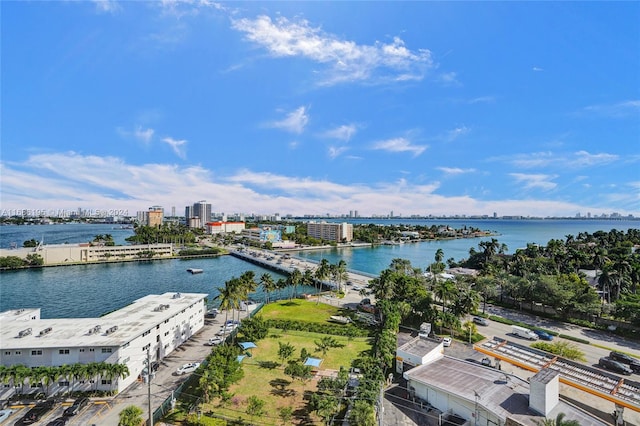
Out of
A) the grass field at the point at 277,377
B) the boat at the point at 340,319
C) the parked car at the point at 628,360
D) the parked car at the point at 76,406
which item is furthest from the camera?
the boat at the point at 340,319


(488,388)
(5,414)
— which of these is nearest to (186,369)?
(5,414)

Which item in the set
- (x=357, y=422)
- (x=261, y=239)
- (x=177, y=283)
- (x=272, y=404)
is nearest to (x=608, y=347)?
(x=357, y=422)

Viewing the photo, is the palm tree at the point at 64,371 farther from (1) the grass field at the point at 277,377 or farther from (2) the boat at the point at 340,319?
(2) the boat at the point at 340,319

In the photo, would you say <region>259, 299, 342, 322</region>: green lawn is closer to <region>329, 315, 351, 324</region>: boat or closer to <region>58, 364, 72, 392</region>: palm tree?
<region>329, 315, 351, 324</region>: boat

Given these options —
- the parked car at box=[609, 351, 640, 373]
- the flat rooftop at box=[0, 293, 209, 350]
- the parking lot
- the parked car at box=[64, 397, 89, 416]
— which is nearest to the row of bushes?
the parking lot

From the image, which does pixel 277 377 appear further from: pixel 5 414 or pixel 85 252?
pixel 85 252

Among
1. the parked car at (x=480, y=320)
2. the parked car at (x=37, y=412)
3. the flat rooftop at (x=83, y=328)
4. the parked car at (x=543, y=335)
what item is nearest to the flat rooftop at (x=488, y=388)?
the parked car at (x=543, y=335)
